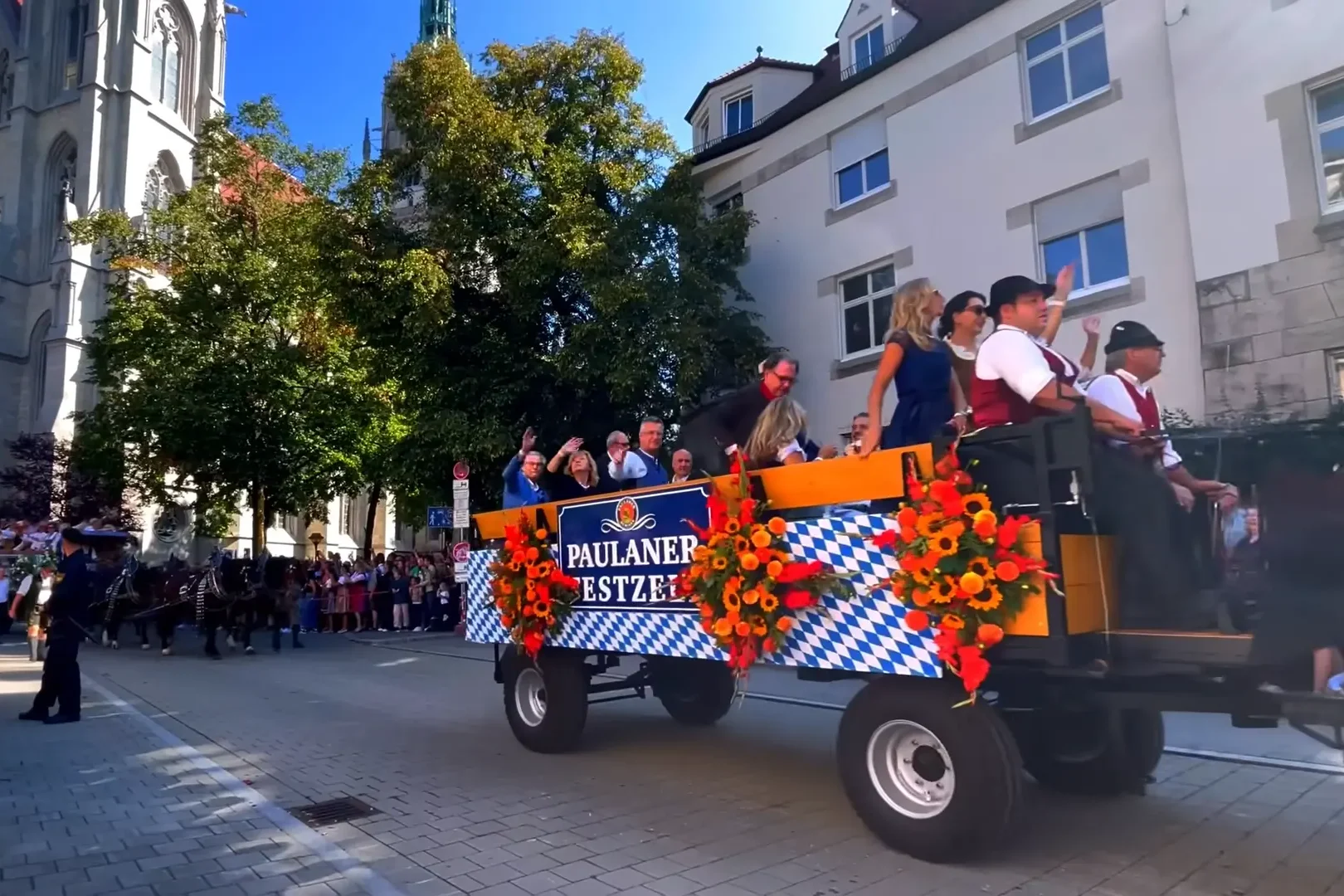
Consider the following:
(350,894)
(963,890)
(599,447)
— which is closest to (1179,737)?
(963,890)

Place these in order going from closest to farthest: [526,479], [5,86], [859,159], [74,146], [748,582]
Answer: [748,582]
[526,479]
[859,159]
[74,146]
[5,86]

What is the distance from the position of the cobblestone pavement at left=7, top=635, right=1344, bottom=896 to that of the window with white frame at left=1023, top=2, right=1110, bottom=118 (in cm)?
1020

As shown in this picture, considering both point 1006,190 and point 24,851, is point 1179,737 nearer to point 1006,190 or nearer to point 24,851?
point 24,851

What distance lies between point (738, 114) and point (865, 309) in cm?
673

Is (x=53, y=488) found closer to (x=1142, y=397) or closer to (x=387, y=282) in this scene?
(x=387, y=282)

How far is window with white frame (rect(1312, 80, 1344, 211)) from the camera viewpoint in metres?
10.6

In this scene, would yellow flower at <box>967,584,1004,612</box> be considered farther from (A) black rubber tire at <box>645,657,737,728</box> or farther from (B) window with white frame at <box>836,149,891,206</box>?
(B) window with white frame at <box>836,149,891,206</box>

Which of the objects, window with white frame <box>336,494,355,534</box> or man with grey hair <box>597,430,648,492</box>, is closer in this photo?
man with grey hair <box>597,430,648,492</box>

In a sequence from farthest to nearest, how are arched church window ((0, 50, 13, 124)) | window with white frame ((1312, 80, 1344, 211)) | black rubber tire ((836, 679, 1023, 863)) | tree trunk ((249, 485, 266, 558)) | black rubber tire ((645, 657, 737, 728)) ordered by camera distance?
arched church window ((0, 50, 13, 124)) → tree trunk ((249, 485, 266, 558)) → window with white frame ((1312, 80, 1344, 211)) → black rubber tire ((645, 657, 737, 728)) → black rubber tire ((836, 679, 1023, 863))

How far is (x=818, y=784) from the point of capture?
5.86 m

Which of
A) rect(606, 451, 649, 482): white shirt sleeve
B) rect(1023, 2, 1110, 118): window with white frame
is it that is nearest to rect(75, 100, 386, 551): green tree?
rect(1023, 2, 1110, 118): window with white frame

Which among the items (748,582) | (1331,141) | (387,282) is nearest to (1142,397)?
(748,582)

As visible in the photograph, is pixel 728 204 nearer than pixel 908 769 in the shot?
No

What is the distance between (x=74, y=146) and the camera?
140ft
